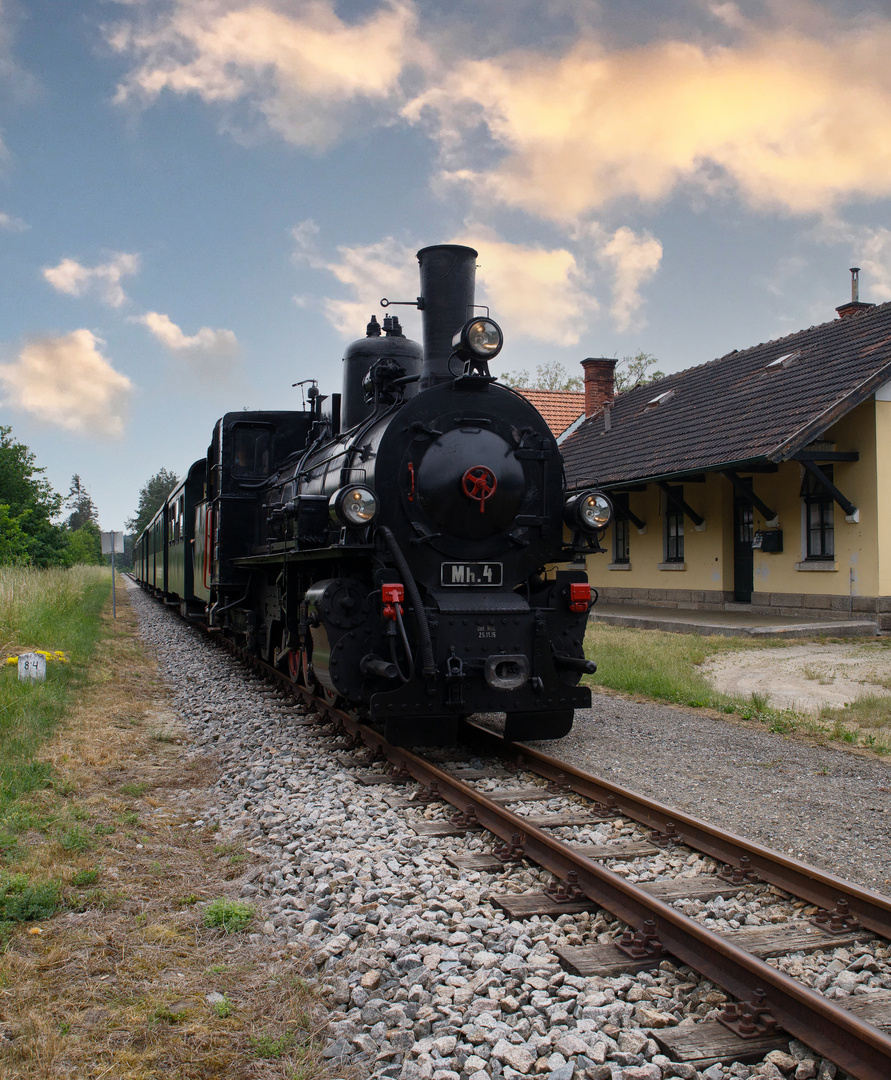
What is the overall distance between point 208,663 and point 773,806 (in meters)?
8.65

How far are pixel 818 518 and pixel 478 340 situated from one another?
10.3 meters

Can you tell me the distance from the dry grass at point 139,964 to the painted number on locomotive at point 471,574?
223cm

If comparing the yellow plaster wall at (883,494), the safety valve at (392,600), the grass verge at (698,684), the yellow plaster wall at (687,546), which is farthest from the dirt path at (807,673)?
the yellow plaster wall at (687,546)

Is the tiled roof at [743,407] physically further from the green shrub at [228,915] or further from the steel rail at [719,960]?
the green shrub at [228,915]

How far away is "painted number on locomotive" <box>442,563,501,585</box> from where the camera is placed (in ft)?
20.3

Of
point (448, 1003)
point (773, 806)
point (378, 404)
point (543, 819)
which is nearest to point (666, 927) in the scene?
point (448, 1003)

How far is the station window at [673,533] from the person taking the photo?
18.0 m

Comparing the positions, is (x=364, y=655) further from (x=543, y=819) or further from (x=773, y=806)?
(x=773, y=806)

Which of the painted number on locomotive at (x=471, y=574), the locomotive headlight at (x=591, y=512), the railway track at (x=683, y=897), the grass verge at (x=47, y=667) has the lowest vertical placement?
the railway track at (x=683, y=897)

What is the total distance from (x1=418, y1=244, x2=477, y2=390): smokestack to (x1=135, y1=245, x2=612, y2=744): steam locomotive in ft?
0.04

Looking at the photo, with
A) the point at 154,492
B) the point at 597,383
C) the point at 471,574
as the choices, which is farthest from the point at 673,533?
the point at 154,492

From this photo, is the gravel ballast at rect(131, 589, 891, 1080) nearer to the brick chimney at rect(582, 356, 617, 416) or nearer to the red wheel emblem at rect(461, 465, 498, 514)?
the red wheel emblem at rect(461, 465, 498, 514)

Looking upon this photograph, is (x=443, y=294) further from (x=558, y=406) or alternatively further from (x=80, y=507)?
(x=80, y=507)

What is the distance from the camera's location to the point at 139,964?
3094 millimetres
